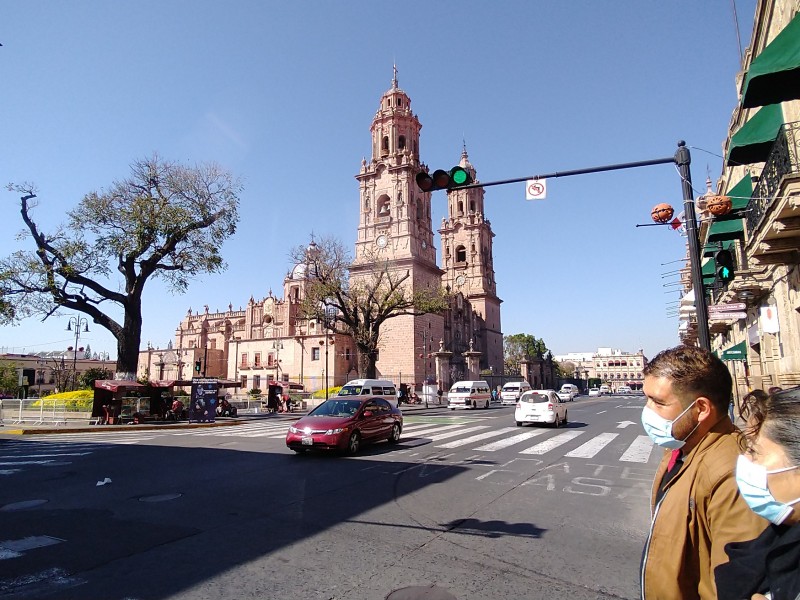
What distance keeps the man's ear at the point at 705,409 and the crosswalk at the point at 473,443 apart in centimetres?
1075

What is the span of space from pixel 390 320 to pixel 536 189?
4953cm

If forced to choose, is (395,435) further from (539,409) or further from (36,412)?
(36,412)

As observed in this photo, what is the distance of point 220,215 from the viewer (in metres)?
31.0

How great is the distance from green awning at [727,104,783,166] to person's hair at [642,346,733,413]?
10.6 metres

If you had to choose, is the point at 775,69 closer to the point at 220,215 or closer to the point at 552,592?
the point at 552,592

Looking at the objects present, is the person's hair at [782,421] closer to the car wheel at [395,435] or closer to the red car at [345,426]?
the red car at [345,426]

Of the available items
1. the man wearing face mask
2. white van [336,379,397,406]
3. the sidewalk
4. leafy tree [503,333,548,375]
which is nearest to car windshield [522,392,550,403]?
white van [336,379,397,406]

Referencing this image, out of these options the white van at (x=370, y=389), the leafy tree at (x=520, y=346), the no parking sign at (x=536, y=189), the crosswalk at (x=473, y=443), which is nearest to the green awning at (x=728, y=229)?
the crosswalk at (x=473, y=443)

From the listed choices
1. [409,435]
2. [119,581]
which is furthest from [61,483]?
[409,435]

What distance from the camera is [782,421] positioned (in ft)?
5.73

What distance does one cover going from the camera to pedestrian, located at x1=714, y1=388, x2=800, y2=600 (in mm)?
1634

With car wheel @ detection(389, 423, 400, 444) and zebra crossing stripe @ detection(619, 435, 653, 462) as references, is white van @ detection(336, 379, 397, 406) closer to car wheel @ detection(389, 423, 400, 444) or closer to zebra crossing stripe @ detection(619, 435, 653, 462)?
car wheel @ detection(389, 423, 400, 444)

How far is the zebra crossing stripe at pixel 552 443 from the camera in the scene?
13414mm

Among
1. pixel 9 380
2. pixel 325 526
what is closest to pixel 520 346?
pixel 9 380
